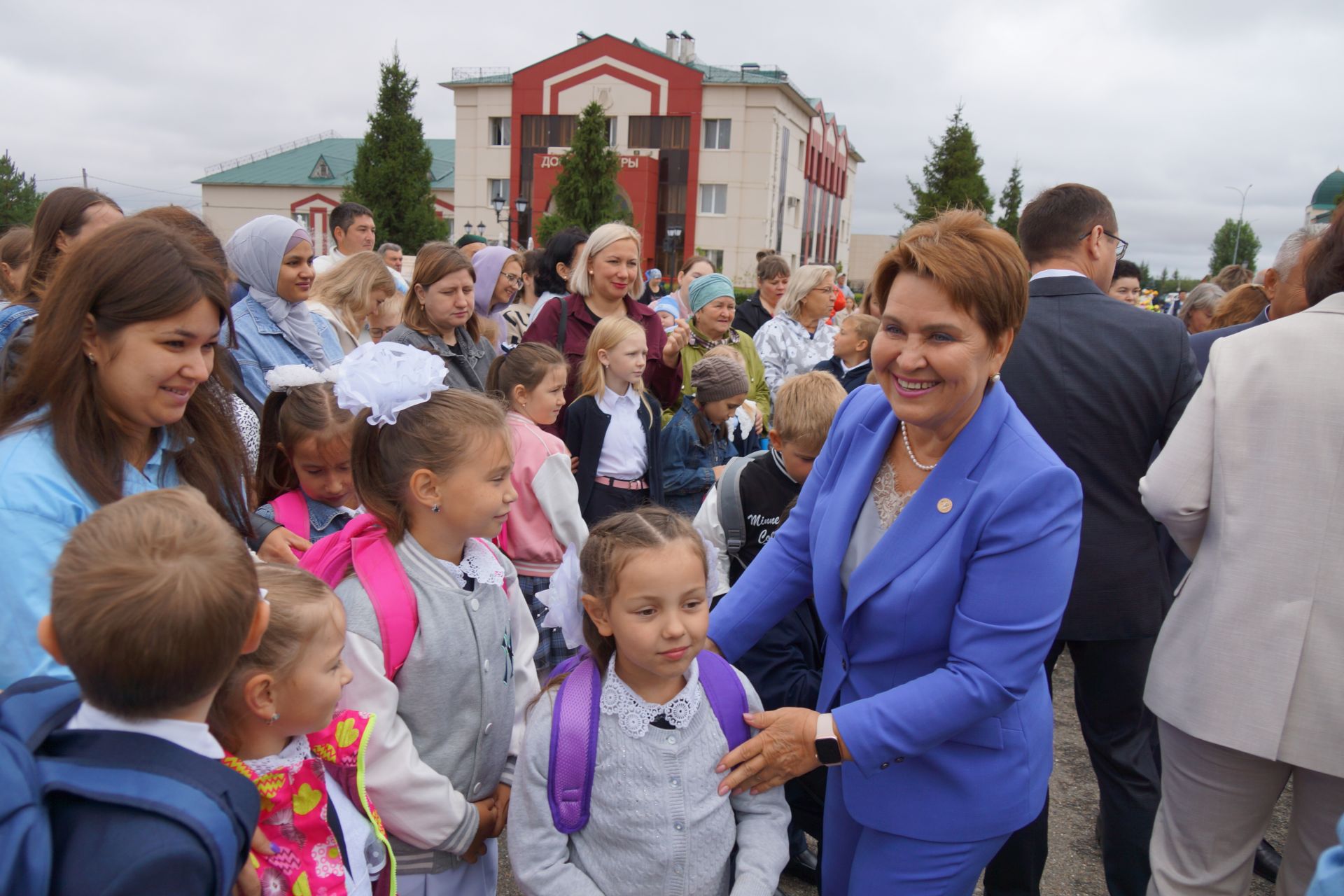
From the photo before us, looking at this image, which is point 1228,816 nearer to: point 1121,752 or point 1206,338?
point 1121,752

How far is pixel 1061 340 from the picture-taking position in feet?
10.3

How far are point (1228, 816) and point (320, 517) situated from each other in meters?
2.88

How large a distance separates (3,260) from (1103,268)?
5.41 metres

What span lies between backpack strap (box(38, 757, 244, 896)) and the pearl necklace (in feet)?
5.17

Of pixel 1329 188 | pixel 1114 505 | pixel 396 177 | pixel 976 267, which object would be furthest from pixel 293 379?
pixel 396 177

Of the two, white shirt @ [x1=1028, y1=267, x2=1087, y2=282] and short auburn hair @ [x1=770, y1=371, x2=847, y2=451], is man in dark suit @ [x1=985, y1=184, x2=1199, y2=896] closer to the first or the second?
white shirt @ [x1=1028, y1=267, x2=1087, y2=282]

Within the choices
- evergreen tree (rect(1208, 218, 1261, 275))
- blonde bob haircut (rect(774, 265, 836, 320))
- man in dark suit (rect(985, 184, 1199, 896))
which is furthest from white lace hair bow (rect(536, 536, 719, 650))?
evergreen tree (rect(1208, 218, 1261, 275))

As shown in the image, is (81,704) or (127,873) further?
(81,704)

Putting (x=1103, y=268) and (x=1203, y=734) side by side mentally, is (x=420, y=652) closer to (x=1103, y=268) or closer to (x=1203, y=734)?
(x=1203, y=734)

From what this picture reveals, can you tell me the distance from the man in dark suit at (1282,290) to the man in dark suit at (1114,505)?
0.84 feet

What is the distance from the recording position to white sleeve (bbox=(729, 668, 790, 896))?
6.49ft

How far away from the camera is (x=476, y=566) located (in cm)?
230

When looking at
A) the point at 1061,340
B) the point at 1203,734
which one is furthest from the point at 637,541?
the point at 1061,340

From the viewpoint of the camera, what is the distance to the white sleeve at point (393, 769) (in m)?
1.98
